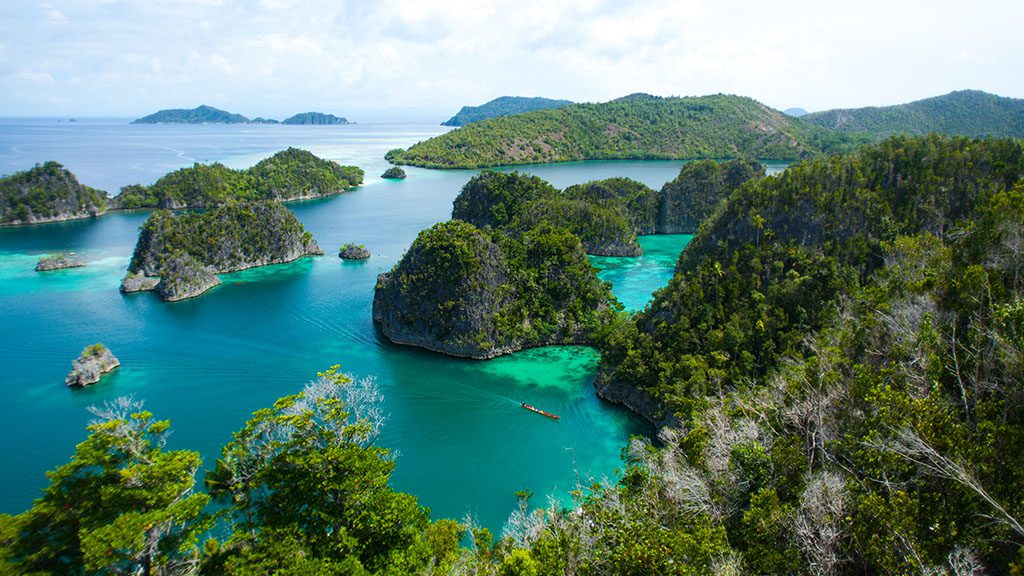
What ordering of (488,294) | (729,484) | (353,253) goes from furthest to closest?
(353,253), (488,294), (729,484)

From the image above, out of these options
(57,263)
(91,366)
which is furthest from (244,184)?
(91,366)

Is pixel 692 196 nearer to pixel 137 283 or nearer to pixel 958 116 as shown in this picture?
pixel 137 283

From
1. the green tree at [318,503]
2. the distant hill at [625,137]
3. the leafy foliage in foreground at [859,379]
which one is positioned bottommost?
the green tree at [318,503]

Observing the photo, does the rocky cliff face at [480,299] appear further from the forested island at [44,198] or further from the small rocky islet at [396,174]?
the small rocky islet at [396,174]

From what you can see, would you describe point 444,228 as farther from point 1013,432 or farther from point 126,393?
point 1013,432

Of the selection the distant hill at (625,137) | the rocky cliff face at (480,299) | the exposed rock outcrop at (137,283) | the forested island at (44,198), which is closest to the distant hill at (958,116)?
the distant hill at (625,137)

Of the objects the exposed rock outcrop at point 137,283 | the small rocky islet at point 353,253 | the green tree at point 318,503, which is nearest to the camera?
the green tree at point 318,503

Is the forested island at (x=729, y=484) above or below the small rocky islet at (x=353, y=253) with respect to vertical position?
above

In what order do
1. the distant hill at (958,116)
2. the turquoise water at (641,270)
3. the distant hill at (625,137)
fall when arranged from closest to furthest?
the turquoise water at (641,270) → the distant hill at (958,116) → the distant hill at (625,137)
